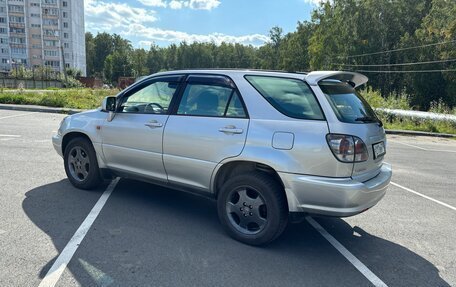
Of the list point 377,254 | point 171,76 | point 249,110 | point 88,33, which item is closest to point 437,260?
point 377,254

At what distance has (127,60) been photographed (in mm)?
92625

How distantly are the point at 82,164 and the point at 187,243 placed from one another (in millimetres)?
2357

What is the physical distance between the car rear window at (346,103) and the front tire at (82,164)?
3314mm

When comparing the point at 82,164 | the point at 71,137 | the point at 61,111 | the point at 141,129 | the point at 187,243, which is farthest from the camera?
the point at 61,111

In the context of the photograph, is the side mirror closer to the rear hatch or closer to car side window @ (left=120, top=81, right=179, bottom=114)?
car side window @ (left=120, top=81, right=179, bottom=114)

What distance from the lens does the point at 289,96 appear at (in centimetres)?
371

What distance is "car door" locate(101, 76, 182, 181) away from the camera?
438 cm

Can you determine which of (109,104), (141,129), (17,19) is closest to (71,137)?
(109,104)

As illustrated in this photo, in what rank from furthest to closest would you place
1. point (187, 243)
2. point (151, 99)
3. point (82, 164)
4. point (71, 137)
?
point (71, 137) < point (82, 164) < point (151, 99) < point (187, 243)

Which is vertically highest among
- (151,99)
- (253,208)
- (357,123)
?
(151,99)

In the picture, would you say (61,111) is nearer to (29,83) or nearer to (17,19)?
(29,83)

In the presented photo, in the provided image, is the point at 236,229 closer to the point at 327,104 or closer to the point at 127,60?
the point at 327,104

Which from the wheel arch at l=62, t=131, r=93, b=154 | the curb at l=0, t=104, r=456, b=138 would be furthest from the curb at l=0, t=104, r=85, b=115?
the wheel arch at l=62, t=131, r=93, b=154

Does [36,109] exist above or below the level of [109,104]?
below
